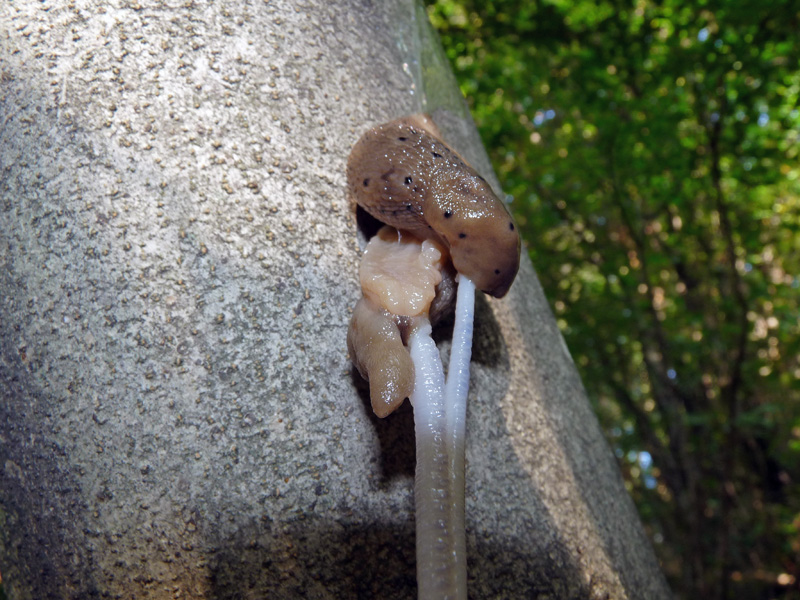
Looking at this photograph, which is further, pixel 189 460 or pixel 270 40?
pixel 270 40

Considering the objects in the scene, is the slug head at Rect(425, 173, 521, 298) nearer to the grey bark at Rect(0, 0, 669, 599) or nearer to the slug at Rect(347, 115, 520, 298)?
the slug at Rect(347, 115, 520, 298)

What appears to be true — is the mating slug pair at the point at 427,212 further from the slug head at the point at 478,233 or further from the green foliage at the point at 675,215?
the green foliage at the point at 675,215

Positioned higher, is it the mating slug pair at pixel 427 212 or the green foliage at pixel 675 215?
the mating slug pair at pixel 427 212

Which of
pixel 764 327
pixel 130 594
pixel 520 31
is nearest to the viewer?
pixel 130 594

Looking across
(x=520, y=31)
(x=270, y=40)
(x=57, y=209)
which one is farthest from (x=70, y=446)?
(x=520, y=31)

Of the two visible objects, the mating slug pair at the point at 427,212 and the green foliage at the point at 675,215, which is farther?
the green foliage at the point at 675,215

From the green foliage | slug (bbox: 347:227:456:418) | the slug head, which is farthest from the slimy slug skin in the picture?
the green foliage

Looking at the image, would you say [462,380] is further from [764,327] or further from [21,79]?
[764,327]

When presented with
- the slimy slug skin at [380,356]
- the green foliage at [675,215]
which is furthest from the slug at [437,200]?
the green foliage at [675,215]
